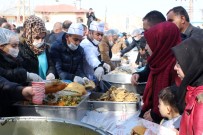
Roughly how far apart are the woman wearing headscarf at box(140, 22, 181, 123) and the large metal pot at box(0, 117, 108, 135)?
849 mm

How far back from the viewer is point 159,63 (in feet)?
7.13

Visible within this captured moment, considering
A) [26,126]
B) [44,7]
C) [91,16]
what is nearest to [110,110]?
[26,126]

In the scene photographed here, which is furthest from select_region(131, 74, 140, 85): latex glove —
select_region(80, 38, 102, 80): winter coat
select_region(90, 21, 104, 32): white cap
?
select_region(90, 21, 104, 32): white cap

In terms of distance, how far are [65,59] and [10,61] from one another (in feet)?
2.69

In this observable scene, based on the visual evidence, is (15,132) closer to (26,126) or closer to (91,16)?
(26,126)

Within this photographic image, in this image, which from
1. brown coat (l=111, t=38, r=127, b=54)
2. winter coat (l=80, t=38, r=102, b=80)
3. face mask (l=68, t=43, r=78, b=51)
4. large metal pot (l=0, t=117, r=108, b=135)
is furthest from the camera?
brown coat (l=111, t=38, r=127, b=54)

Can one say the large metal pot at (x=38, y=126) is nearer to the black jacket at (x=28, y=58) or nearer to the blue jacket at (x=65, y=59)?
the black jacket at (x=28, y=58)

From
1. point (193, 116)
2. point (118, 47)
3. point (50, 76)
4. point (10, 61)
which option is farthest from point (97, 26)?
point (118, 47)

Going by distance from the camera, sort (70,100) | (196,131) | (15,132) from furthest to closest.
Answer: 1. (70,100)
2. (15,132)
3. (196,131)

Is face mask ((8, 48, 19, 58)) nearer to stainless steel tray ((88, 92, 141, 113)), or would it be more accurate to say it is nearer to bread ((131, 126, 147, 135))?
stainless steel tray ((88, 92, 141, 113))

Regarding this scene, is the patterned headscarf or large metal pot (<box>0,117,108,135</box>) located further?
the patterned headscarf

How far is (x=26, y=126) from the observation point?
1534 mm

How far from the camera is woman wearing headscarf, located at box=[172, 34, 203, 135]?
4.10 ft

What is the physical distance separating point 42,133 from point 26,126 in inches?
3.3
